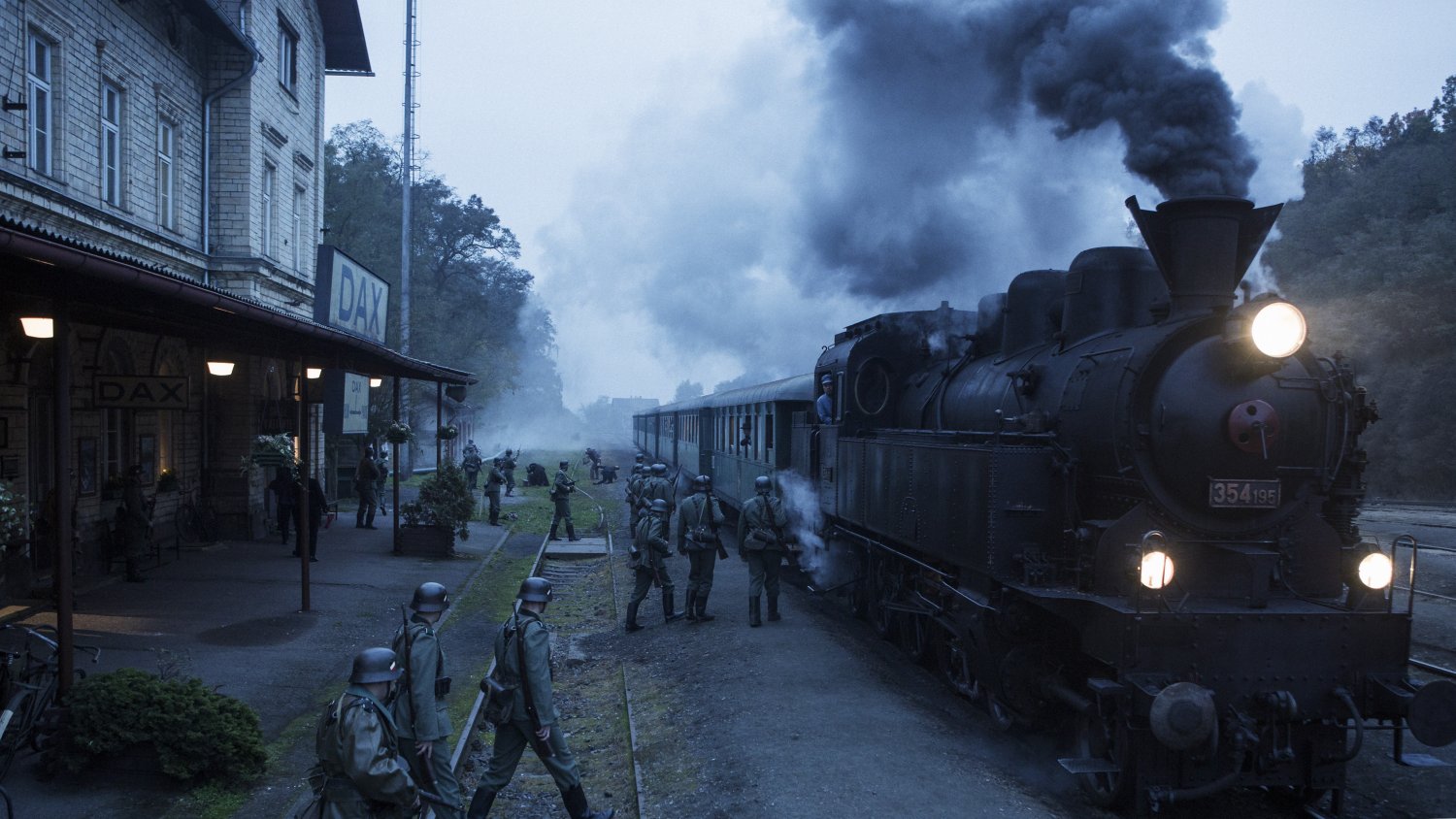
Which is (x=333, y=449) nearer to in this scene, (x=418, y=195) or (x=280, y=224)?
(x=280, y=224)

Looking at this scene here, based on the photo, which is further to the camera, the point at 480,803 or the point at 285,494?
the point at 285,494

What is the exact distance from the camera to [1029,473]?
614 cm

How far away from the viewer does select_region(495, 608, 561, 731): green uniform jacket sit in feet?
17.5

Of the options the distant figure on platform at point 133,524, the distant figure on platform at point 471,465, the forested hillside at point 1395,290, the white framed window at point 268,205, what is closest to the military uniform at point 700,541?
the distant figure on platform at point 133,524

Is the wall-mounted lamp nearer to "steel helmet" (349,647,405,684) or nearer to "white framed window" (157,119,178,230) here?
"steel helmet" (349,647,405,684)

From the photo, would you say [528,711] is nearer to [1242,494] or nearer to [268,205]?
[1242,494]

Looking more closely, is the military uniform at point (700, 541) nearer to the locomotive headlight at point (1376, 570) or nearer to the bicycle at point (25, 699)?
the bicycle at point (25, 699)

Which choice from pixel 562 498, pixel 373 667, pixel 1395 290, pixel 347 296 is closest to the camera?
pixel 373 667

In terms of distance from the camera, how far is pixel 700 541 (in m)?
10.8

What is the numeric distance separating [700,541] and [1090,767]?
592cm

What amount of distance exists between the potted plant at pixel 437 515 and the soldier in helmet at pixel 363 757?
40.2 ft

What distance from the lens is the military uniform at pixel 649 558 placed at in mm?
10875

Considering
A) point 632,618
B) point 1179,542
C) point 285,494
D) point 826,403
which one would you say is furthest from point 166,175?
point 1179,542

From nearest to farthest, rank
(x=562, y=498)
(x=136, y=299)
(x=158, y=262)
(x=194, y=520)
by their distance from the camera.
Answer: (x=136, y=299)
(x=158, y=262)
(x=194, y=520)
(x=562, y=498)
